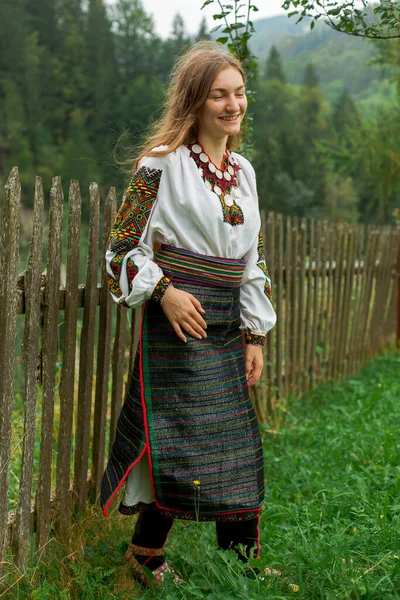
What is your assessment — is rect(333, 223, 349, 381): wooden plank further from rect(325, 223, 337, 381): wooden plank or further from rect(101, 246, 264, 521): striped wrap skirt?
rect(101, 246, 264, 521): striped wrap skirt

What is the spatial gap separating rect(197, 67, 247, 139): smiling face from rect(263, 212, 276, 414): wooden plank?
2142 millimetres

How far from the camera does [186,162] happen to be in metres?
2.25

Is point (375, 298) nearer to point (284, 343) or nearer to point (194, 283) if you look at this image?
point (284, 343)

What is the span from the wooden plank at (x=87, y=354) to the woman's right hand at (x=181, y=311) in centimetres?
64

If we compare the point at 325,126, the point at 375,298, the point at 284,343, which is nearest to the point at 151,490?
the point at 284,343

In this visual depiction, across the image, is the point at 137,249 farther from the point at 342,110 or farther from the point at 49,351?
the point at 342,110

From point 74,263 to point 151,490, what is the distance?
90 cm

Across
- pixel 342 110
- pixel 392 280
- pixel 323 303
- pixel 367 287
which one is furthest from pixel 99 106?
pixel 323 303

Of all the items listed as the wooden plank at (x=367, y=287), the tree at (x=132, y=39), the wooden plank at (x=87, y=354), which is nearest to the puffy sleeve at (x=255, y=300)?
the wooden plank at (x=87, y=354)

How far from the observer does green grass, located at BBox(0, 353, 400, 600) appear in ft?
6.70

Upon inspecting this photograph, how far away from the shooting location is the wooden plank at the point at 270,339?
179 inches

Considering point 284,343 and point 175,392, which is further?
point 284,343

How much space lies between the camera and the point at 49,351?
2436 millimetres

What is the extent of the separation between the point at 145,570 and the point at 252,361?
85 cm
